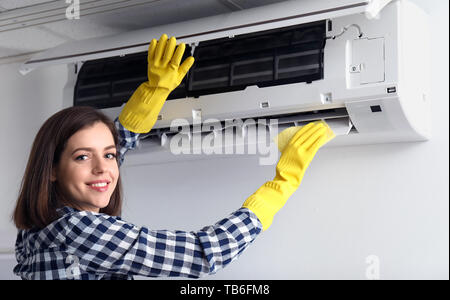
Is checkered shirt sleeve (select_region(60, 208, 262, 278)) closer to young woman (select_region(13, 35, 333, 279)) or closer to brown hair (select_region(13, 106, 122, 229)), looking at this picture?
young woman (select_region(13, 35, 333, 279))

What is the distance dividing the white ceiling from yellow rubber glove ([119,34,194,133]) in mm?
334

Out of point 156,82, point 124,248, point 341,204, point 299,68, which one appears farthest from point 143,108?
point 341,204

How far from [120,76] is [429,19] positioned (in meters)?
1.01

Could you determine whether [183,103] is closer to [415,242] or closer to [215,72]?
[215,72]

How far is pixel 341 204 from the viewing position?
2.00 metres

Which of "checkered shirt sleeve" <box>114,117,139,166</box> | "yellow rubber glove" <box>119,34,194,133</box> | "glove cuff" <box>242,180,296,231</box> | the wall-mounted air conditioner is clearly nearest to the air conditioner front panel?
the wall-mounted air conditioner

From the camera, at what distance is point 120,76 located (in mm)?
2057

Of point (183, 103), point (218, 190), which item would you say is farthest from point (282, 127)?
point (218, 190)

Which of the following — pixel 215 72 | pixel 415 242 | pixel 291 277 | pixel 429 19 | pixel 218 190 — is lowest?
pixel 291 277

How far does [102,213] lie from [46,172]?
17 cm

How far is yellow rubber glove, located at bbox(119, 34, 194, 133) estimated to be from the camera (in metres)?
1.66

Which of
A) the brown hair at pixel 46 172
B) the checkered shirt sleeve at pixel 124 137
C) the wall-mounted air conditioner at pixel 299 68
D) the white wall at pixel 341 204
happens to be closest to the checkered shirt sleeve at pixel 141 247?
the brown hair at pixel 46 172

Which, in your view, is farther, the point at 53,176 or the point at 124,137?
the point at 124,137

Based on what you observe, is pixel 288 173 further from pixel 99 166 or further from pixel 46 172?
pixel 46 172
